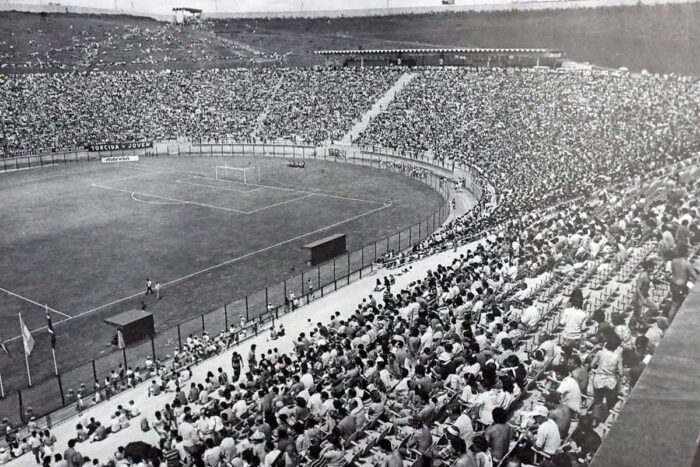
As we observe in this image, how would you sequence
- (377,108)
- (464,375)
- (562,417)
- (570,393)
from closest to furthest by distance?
(562,417)
(570,393)
(464,375)
(377,108)

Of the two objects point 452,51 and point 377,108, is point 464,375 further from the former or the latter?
point 452,51

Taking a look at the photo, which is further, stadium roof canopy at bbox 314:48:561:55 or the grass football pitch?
stadium roof canopy at bbox 314:48:561:55

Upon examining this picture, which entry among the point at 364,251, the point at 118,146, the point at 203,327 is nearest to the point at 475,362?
the point at 203,327

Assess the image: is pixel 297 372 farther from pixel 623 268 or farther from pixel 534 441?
pixel 623 268

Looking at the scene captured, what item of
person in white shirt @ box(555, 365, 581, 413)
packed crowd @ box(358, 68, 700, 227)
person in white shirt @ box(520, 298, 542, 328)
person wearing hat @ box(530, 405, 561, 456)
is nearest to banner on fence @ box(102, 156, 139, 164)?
packed crowd @ box(358, 68, 700, 227)

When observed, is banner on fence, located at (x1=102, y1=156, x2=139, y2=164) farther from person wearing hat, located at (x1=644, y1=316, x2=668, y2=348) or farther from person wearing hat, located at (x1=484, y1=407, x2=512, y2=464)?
person wearing hat, located at (x1=484, y1=407, x2=512, y2=464)

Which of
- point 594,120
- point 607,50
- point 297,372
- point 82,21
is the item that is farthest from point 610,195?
point 82,21
